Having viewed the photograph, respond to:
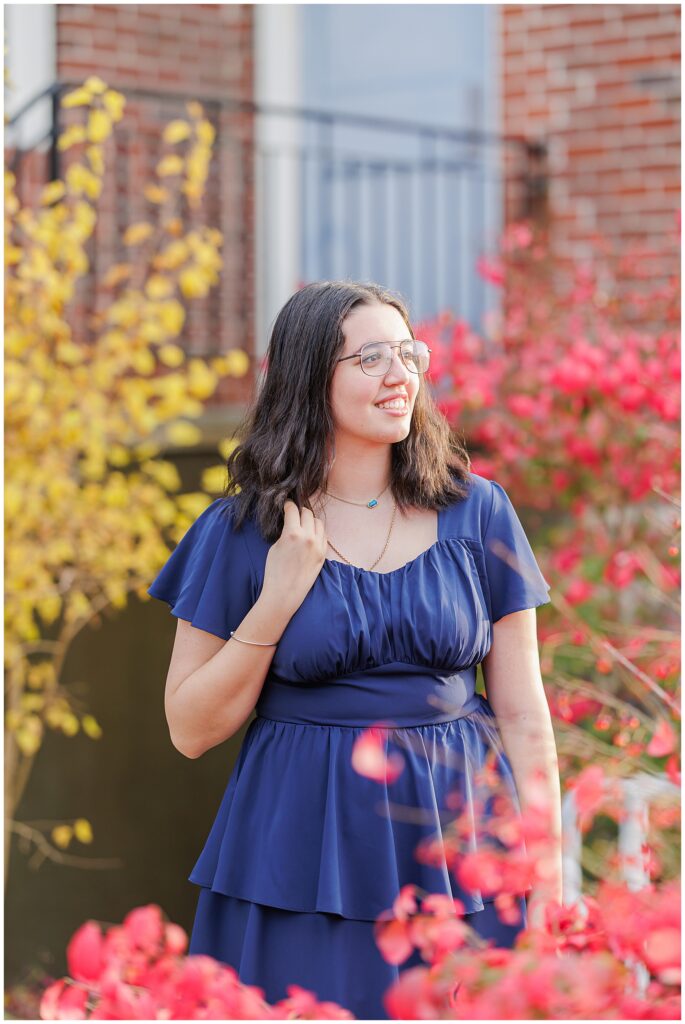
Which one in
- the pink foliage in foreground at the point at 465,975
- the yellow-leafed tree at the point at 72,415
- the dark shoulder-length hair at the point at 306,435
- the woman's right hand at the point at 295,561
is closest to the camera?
the pink foliage in foreground at the point at 465,975

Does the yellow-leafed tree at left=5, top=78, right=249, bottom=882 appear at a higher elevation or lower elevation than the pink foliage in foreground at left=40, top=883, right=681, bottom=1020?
higher

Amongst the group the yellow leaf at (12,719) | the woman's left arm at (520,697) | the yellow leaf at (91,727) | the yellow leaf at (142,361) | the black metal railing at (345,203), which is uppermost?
the black metal railing at (345,203)

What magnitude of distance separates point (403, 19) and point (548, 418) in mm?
3383

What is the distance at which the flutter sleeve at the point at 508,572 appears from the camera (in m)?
2.15

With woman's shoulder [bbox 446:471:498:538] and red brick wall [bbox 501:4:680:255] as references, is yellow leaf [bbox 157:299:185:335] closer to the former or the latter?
woman's shoulder [bbox 446:471:498:538]

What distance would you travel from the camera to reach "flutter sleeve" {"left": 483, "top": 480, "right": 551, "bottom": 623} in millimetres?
2154

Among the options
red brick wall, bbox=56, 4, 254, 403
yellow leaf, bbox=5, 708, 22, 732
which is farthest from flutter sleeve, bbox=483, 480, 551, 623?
red brick wall, bbox=56, 4, 254, 403

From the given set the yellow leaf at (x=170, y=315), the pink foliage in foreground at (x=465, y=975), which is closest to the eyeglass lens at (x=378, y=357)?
the pink foliage in foreground at (x=465, y=975)

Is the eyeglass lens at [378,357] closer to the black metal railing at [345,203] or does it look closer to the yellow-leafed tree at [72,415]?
the yellow-leafed tree at [72,415]

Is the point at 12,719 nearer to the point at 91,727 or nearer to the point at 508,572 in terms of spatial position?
the point at 91,727

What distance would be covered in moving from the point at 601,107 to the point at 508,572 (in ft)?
14.7

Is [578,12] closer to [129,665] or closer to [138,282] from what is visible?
[138,282]

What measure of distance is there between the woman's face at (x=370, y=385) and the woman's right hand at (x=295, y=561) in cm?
20

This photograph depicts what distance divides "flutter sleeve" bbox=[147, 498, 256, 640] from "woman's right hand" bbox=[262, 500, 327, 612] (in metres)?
0.08
